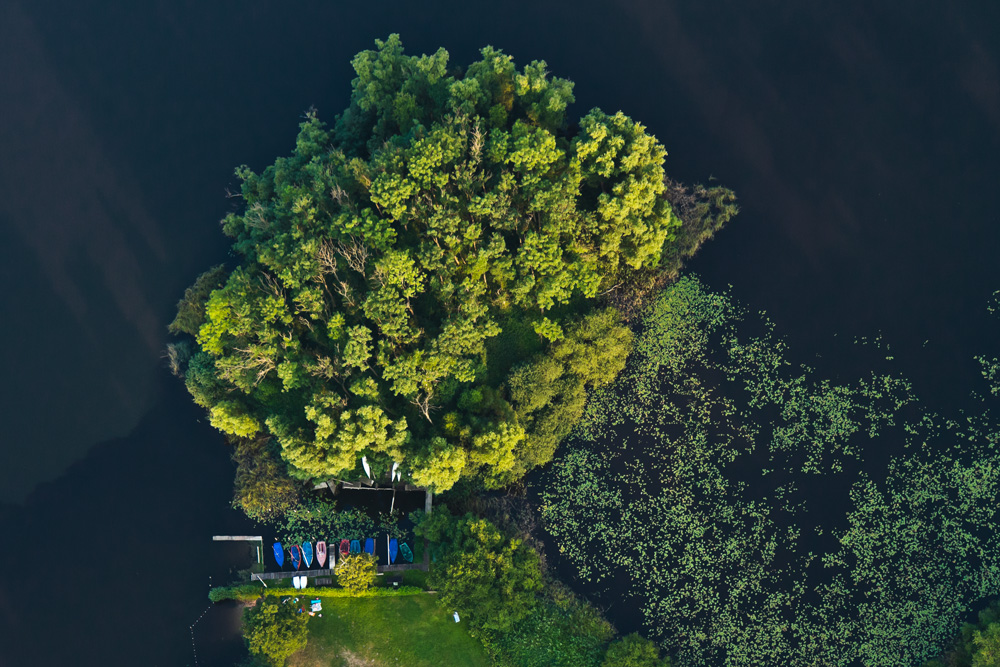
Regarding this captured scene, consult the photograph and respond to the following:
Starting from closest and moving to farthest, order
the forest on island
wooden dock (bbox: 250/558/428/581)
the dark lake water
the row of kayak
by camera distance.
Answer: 1. the forest on island
2. wooden dock (bbox: 250/558/428/581)
3. the row of kayak
4. the dark lake water

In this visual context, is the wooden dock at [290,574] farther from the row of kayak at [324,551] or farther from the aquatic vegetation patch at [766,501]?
the aquatic vegetation patch at [766,501]

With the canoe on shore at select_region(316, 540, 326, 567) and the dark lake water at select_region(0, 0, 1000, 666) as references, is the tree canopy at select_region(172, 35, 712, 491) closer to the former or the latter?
the canoe on shore at select_region(316, 540, 326, 567)

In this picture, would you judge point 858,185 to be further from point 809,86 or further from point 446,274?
point 446,274

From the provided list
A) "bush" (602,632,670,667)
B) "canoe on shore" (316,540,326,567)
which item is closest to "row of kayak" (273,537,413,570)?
"canoe on shore" (316,540,326,567)

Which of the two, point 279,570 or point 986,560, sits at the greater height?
point 279,570

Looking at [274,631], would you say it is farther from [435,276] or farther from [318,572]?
[435,276]

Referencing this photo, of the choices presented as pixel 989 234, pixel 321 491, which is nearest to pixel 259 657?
pixel 321 491

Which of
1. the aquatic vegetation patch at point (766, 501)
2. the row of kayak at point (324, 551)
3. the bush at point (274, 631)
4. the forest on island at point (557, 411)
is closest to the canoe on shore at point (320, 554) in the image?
the row of kayak at point (324, 551)
